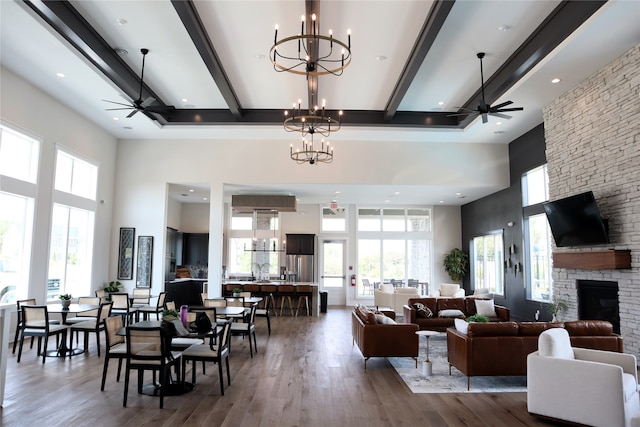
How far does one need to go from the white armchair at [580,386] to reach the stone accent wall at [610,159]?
8.34 feet

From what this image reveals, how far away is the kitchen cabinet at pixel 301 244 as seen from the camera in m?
14.7

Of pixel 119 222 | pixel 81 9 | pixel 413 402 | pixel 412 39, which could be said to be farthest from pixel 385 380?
pixel 119 222

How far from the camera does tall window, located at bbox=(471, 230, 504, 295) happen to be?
1197cm

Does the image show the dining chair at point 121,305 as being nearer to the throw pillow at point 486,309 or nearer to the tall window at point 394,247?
the throw pillow at point 486,309

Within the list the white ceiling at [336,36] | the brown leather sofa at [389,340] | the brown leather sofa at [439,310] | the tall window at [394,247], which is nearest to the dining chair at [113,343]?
the brown leather sofa at [389,340]

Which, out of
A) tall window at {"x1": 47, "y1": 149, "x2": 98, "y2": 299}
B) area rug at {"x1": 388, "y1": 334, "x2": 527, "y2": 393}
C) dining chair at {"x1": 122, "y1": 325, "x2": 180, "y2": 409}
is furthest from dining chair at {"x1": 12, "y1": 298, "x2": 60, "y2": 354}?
area rug at {"x1": 388, "y1": 334, "x2": 527, "y2": 393}

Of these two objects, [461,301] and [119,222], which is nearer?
[461,301]

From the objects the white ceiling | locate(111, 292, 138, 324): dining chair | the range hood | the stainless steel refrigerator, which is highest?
the white ceiling

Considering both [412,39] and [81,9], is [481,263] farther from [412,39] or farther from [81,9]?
[81,9]

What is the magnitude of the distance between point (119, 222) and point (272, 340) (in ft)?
18.1

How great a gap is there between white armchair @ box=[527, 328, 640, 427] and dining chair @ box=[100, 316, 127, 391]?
14.4 ft

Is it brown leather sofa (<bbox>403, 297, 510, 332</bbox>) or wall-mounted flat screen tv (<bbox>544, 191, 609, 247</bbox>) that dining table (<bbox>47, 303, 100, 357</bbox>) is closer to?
brown leather sofa (<bbox>403, 297, 510, 332</bbox>)

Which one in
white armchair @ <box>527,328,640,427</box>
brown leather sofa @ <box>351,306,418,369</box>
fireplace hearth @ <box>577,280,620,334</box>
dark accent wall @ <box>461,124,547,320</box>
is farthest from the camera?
dark accent wall @ <box>461,124,547,320</box>

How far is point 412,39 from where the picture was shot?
655cm
